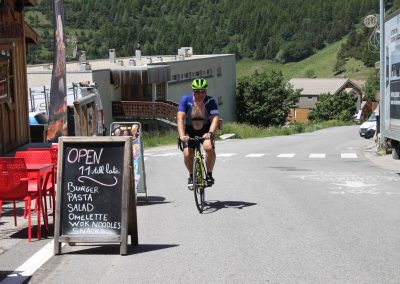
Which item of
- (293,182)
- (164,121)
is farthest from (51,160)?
(164,121)

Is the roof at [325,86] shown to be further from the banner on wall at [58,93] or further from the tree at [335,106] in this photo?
the banner on wall at [58,93]

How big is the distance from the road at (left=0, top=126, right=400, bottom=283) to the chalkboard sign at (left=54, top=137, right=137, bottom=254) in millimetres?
247

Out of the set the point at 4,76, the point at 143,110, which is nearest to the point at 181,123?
the point at 4,76

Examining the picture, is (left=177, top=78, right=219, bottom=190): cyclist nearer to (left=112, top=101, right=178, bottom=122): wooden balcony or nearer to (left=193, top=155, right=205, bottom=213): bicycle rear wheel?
→ (left=193, top=155, right=205, bottom=213): bicycle rear wheel

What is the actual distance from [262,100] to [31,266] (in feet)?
220

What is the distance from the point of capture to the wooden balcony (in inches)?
1986

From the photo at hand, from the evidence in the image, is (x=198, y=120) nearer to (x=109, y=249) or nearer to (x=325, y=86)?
(x=109, y=249)

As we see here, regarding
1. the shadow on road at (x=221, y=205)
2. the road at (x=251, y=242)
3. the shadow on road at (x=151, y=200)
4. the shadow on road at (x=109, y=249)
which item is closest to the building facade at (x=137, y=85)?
the shadow on road at (x=151, y=200)

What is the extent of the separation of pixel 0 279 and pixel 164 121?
43.5 meters

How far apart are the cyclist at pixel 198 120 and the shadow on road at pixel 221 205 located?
410 mm

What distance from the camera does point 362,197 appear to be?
495 inches

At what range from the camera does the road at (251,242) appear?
274 inches

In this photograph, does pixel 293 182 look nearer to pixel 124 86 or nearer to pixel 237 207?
pixel 237 207


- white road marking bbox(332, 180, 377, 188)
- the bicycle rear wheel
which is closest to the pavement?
white road marking bbox(332, 180, 377, 188)
